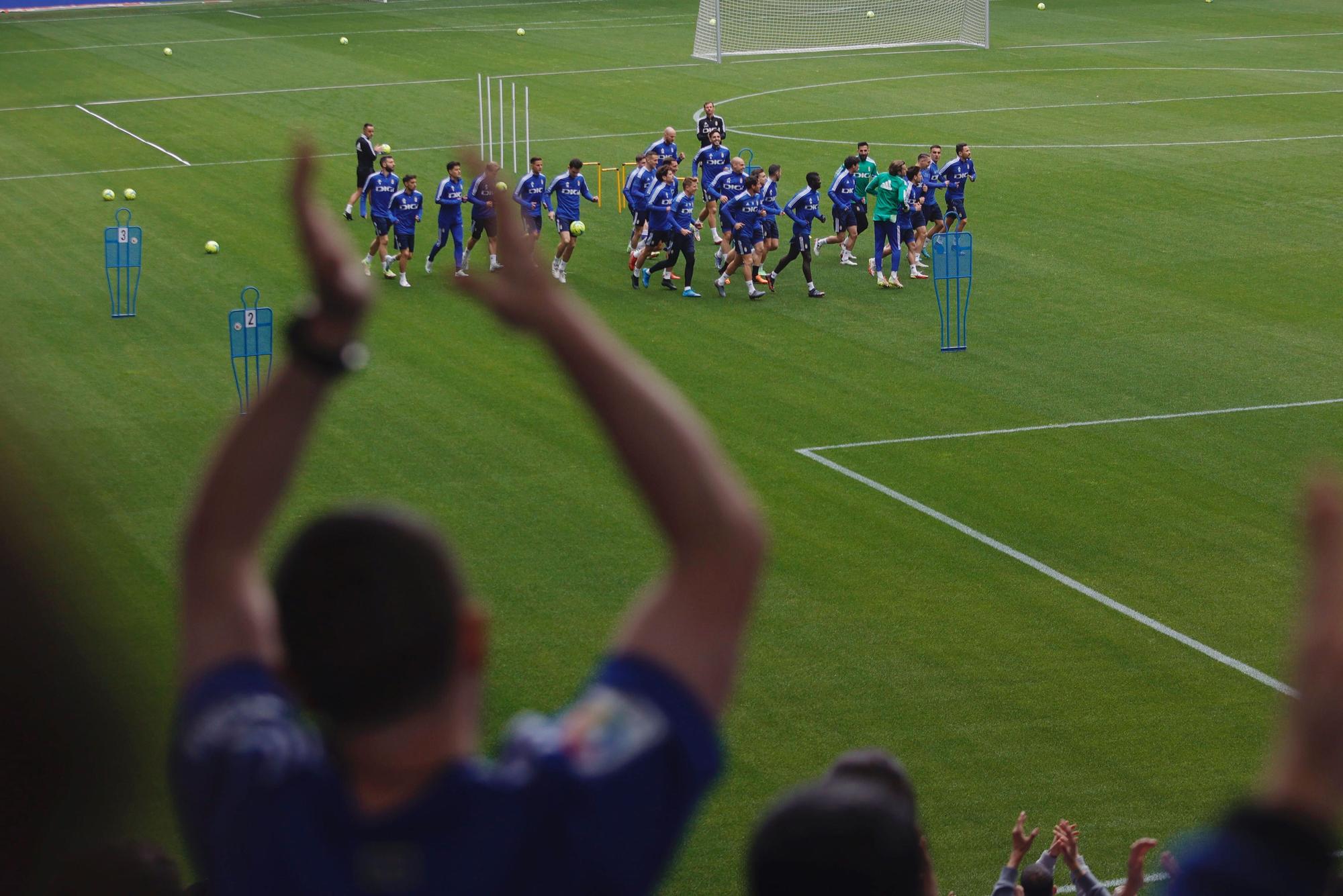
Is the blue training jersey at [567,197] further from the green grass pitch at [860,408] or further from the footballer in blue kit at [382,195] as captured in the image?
the footballer in blue kit at [382,195]

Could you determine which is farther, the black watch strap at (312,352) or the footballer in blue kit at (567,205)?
the footballer in blue kit at (567,205)

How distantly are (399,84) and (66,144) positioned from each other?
34.3 feet

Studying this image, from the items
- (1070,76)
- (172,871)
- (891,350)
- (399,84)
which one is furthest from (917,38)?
(172,871)

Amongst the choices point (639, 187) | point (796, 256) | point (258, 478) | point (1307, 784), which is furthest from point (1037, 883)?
point (639, 187)

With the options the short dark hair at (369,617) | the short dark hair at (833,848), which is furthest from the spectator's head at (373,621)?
the short dark hair at (833,848)

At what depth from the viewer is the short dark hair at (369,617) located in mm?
2244

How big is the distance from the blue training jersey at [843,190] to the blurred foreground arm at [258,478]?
86.0 feet

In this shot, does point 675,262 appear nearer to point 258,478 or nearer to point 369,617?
point 258,478

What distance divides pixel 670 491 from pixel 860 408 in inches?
754

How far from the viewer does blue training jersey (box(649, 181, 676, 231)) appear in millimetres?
26562

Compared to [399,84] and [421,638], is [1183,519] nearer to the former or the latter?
[421,638]

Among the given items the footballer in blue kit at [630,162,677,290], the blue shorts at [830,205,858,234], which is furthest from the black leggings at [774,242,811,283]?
the footballer in blue kit at [630,162,677,290]

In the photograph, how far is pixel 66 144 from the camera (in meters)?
37.6

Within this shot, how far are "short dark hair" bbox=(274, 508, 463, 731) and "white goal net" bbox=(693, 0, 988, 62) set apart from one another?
5061 centimetres
